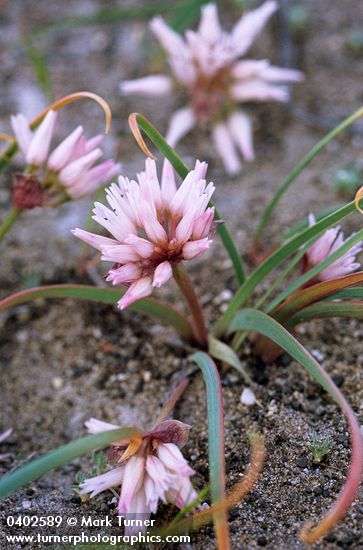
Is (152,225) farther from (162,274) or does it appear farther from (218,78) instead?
(218,78)

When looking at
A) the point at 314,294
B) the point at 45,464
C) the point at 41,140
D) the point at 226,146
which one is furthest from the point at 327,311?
the point at 226,146

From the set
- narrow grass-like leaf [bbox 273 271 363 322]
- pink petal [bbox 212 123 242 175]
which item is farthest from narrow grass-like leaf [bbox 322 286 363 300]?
pink petal [bbox 212 123 242 175]

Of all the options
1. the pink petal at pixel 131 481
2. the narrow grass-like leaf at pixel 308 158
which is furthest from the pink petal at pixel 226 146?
the pink petal at pixel 131 481

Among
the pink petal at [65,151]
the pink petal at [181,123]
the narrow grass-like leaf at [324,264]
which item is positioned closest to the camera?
the narrow grass-like leaf at [324,264]

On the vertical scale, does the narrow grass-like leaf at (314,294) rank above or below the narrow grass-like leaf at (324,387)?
above

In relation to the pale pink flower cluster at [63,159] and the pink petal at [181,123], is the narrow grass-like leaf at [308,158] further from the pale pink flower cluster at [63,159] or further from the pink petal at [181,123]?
the pink petal at [181,123]

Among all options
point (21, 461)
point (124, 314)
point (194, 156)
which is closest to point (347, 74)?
point (194, 156)

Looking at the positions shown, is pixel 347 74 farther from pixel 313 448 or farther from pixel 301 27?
pixel 313 448

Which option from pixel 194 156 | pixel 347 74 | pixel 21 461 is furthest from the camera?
pixel 347 74
